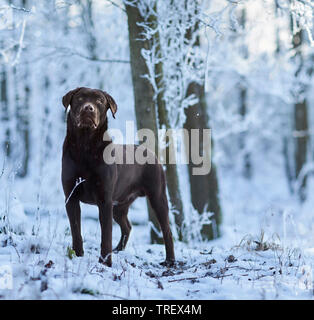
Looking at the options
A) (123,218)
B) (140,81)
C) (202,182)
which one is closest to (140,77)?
(140,81)

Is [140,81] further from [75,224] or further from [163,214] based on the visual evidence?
[75,224]

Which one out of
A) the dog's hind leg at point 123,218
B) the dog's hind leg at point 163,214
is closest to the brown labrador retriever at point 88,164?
the dog's hind leg at point 163,214

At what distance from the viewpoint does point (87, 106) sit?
412 centimetres

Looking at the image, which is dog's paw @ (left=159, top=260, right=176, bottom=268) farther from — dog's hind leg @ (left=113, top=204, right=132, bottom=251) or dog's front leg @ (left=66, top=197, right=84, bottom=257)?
dog's front leg @ (left=66, top=197, right=84, bottom=257)

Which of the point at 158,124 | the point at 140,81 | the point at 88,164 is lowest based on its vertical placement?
the point at 88,164

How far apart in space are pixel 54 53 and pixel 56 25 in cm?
295

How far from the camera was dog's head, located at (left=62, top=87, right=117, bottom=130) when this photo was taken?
414 centimetres

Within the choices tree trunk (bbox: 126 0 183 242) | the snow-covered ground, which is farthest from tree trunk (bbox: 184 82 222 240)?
the snow-covered ground

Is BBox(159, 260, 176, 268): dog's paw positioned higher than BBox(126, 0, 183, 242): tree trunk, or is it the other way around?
BBox(126, 0, 183, 242): tree trunk

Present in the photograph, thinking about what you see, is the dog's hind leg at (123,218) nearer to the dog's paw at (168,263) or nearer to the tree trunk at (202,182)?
the dog's paw at (168,263)

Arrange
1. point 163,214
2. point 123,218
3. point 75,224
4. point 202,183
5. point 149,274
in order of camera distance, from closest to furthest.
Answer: point 149,274 < point 75,224 < point 163,214 < point 123,218 < point 202,183

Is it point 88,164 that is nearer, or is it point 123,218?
point 88,164

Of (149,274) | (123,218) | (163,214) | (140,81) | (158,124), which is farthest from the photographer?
(158,124)
